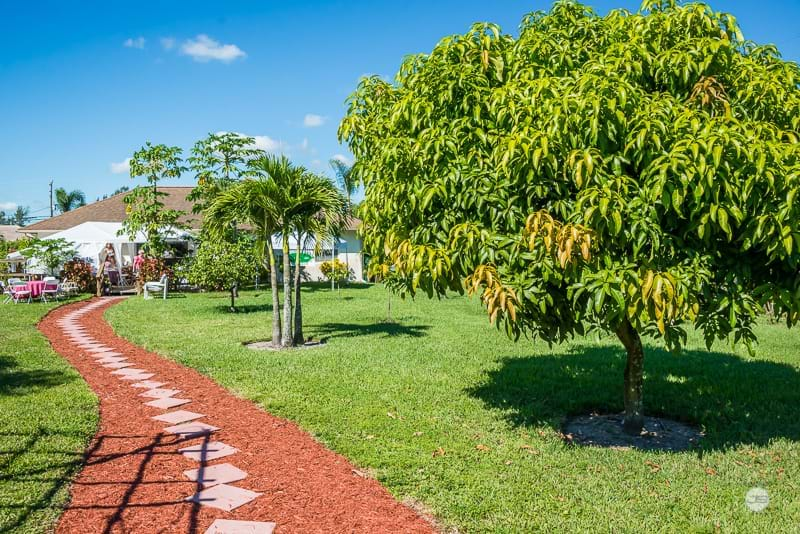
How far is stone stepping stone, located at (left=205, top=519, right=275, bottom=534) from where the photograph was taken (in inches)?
157

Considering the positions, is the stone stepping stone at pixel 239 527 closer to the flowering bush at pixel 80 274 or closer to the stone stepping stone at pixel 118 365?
the stone stepping stone at pixel 118 365

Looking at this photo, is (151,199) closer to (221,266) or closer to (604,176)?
(221,266)

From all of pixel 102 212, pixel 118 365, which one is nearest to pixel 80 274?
pixel 102 212

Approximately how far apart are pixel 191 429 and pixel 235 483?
1.68 meters

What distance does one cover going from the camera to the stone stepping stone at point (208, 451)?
5.43 meters

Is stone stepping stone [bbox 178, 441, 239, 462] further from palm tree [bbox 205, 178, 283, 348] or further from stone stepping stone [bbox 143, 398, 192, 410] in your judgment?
palm tree [bbox 205, 178, 283, 348]

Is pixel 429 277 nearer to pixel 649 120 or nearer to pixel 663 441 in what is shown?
pixel 649 120

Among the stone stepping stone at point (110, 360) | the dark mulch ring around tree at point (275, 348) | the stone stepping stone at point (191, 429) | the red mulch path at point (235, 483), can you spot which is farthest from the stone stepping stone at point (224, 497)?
the dark mulch ring around tree at point (275, 348)

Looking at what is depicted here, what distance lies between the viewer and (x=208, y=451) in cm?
559

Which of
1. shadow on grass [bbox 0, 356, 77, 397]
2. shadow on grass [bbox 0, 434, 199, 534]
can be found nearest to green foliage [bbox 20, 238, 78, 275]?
shadow on grass [bbox 0, 356, 77, 397]

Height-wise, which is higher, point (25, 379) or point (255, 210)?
point (255, 210)

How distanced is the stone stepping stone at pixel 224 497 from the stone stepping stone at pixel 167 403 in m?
2.76

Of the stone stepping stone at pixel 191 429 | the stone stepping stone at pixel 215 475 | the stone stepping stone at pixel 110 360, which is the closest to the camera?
the stone stepping stone at pixel 215 475

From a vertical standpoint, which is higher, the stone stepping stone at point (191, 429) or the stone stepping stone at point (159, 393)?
the stone stepping stone at point (159, 393)
